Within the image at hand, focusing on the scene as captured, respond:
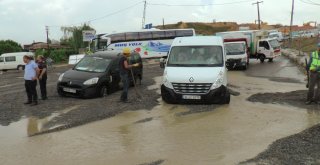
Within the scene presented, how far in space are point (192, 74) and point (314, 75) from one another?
3.48 m

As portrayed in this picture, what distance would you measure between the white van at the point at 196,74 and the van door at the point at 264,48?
75.2 ft

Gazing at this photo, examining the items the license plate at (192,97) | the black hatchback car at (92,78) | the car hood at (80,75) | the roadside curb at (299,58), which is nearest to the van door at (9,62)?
the roadside curb at (299,58)

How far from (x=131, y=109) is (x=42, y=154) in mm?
4759

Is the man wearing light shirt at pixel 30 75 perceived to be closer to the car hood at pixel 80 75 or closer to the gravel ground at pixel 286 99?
the car hood at pixel 80 75

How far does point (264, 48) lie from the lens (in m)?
36.2

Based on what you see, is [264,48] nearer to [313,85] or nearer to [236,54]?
[236,54]

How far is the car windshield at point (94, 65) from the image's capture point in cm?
1550

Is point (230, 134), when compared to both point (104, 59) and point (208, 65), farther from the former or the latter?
point (104, 59)

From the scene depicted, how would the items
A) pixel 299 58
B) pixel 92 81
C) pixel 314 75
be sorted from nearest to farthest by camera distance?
pixel 314 75
pixel 92 81
pixel 299 58

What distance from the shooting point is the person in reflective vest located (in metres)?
12.3

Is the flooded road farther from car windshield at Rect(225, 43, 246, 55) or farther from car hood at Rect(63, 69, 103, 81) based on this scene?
car windshield at Rect(225, 43, 246, 55)

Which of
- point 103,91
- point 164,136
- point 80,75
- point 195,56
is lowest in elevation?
point 164,136

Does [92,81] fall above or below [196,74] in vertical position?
below

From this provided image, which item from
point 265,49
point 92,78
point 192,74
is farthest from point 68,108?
point 265,49
